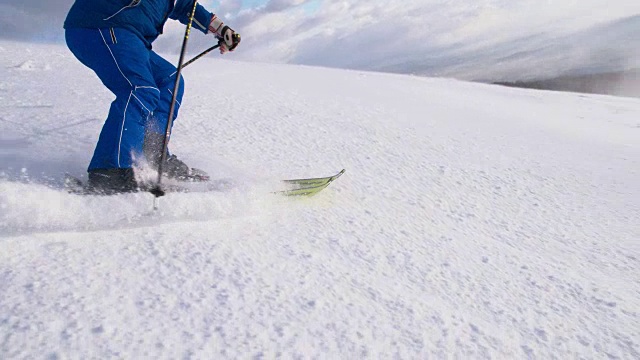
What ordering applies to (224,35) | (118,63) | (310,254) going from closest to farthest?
(310,254)
(118,63)
(224,35)

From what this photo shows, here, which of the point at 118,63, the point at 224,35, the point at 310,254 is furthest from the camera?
the point at 224,35

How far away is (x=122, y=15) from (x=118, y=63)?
0.28 m

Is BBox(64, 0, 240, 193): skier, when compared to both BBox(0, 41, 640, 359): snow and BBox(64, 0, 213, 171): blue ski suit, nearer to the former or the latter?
BBox(64, 0, 213, 171): blue ski suit

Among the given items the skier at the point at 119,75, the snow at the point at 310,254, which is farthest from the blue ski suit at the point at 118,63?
the snow at the point at 310,254

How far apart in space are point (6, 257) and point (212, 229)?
78 centimetres

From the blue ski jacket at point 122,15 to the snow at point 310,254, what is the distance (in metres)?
0.86

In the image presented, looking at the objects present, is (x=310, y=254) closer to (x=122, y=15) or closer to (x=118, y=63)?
(x=118, y=63)

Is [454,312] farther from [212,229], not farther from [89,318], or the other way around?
[89,318]

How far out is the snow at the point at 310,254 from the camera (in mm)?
1243

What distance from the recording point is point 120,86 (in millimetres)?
2174

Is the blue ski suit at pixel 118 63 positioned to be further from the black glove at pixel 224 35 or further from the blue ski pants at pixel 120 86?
the black glove at pixel 224 35

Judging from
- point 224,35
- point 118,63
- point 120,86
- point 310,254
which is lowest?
point 310,254

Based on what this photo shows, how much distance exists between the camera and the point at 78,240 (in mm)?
1622

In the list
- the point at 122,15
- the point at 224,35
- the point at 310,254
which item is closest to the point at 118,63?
the point at 122,15
